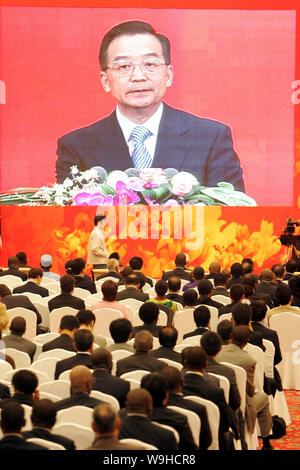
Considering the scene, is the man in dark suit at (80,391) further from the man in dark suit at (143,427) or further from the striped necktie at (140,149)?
the striped necktie at (140,149)

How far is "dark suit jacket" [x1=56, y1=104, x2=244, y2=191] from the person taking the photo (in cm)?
1512

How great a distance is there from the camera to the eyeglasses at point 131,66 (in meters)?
15.0

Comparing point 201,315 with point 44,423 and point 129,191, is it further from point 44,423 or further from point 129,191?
point 129,191

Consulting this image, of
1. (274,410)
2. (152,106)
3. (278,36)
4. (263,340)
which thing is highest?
(278,36)

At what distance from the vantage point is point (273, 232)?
15.0 meters

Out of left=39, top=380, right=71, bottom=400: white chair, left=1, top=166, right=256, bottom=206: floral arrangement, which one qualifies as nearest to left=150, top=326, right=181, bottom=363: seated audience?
left=39, top=380, right=71, bottom=400: white chair

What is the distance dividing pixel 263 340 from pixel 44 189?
344 inches

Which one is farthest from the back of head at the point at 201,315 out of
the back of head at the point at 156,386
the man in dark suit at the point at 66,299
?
the back of head at the point at 156,386

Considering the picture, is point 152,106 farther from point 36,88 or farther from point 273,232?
point 273,232

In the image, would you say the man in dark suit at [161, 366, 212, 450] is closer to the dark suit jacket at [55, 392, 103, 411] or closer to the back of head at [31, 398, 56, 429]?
the dark suit jacket at [55, 392, 103, 411]

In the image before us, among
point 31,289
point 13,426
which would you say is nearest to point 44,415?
point 13,426

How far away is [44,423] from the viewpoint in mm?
4203

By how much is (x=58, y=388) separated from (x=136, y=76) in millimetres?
10506

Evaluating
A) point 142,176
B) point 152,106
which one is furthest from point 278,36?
point 142,176
